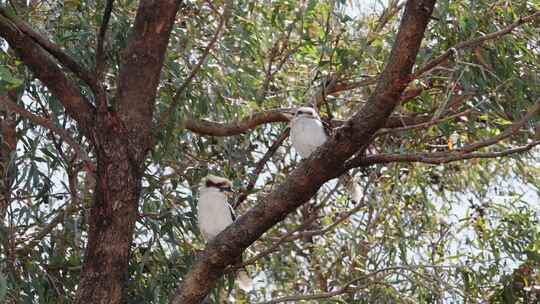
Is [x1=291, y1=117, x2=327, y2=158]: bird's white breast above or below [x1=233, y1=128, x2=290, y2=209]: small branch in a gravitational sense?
below

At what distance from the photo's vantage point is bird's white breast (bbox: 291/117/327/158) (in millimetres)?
4574

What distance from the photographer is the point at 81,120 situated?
11.2 ft

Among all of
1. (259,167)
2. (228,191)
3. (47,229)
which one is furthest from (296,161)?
(47,229)

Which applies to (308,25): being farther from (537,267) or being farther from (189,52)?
(537,267)

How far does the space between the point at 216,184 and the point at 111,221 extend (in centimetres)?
142

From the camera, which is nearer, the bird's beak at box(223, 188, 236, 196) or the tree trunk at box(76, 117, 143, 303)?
the tree trunk at box(76, 117, 143, 303)

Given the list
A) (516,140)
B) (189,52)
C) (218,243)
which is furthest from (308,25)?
(218,243)

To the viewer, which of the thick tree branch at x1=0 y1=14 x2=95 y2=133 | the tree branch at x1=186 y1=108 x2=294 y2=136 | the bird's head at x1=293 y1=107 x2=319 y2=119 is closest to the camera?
the thick tree branch at x1=0 y1=14 x2=95 y2=133

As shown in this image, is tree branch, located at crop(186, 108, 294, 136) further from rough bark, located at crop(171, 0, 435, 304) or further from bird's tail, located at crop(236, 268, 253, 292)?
rough bark, located at crop(171, 0, 435, 304)

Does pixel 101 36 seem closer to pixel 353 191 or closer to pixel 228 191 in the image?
pixel 228 191

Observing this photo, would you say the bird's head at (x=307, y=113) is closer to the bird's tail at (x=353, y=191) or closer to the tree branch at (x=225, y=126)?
the tree branch at (x=225, y=126)

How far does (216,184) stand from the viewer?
471 cm

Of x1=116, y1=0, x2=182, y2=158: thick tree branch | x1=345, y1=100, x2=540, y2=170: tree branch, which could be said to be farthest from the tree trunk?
x1=345, y1=100, x2=540, y2=170: tree branch

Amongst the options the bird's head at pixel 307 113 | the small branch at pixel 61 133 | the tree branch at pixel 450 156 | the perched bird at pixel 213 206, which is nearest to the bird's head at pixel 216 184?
the perched bird at pixel 213 206
